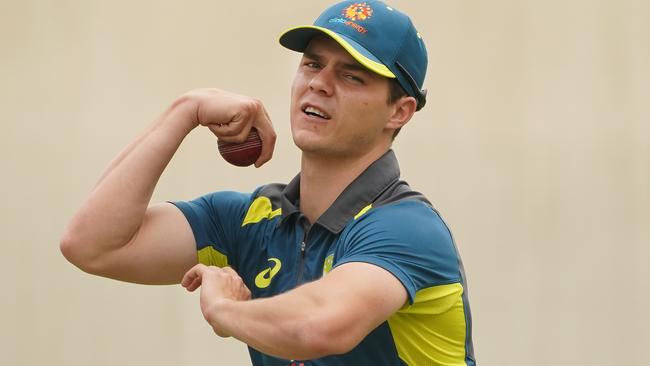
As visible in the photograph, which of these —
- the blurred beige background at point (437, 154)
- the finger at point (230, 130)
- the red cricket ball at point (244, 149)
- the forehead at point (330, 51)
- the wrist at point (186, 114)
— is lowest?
the blurred beige background at point (437, 154)

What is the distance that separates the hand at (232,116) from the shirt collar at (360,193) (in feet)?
0.93

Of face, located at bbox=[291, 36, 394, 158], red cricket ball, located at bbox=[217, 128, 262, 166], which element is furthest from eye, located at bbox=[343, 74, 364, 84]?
red cricket ball, located at bbox=[217, 128, 262, 166]

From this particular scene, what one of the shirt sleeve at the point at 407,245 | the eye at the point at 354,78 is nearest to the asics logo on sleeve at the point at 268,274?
the shirt sleeve at the point at 407,245

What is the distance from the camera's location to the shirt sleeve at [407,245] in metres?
2.36

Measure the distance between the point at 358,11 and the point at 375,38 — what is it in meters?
0.10

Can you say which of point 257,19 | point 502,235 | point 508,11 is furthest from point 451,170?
point 257,19

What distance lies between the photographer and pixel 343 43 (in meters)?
2.55

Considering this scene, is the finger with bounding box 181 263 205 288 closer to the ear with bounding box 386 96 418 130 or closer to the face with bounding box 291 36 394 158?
the face with bounding box 291 36 394 158

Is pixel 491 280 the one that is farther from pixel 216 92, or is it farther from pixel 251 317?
pixel 251 317

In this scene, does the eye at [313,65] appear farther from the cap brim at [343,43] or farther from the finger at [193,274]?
the finger at [193,274]

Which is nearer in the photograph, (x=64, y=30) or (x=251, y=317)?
(x=251, y=317)

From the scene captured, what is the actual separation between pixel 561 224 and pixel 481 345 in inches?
27.4

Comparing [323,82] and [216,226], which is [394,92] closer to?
[323,82]

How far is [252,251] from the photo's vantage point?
2834 millimetres
